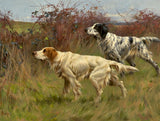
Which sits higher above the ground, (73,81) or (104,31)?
(104,31)

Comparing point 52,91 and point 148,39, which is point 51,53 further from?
point 148,39

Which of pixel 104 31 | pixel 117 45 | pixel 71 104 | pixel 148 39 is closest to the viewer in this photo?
pixel 71 104

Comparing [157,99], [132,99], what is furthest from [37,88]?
[157,99]

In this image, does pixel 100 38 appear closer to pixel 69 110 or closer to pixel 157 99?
pixel 157 99

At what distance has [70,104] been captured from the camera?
13.1 ft

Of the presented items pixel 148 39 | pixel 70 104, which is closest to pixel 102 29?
pixel 148 39

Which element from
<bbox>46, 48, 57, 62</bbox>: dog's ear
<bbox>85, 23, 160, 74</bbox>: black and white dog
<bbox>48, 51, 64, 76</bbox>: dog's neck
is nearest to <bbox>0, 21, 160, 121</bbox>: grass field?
<bbox>48, 51, 64, 76</bbox>: dog's neck

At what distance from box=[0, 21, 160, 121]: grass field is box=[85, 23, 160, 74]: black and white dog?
4.32 feet

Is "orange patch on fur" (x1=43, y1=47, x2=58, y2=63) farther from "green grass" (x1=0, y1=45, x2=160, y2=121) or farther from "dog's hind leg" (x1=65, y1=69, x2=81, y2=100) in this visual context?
"green grass" (x1=0, y1=45, x2=160, y2=121)

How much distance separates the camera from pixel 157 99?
13.7 feet

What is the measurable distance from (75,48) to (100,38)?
757 mm

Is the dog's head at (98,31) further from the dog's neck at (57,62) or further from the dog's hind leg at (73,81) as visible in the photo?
the dog's hind leg at (73,81)

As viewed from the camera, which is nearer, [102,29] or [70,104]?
[70,104]

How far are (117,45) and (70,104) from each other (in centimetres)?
271
